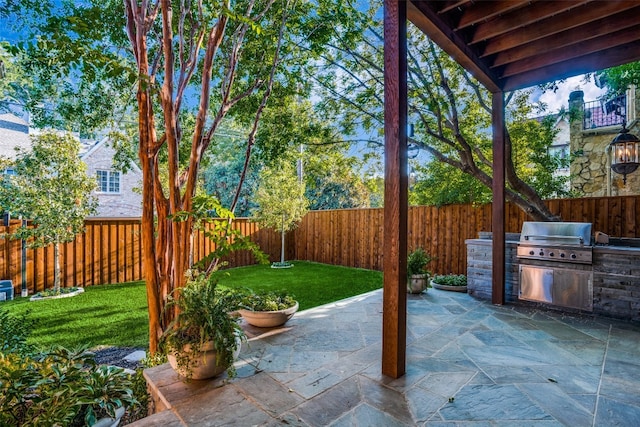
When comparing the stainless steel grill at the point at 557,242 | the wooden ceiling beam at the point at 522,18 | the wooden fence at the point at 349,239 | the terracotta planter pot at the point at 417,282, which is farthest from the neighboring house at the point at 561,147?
the wooden ceiling beam at the point at 522,18

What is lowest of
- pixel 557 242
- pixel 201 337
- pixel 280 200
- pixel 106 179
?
pixel 201 337

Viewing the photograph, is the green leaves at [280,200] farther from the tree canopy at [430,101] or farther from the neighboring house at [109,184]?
the neighboring house at [109,184]

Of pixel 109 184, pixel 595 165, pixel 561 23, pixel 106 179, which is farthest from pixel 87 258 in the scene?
pixel 595 165

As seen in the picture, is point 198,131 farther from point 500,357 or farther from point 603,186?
point 603,186

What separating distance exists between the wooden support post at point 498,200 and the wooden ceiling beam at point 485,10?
1.43 metres

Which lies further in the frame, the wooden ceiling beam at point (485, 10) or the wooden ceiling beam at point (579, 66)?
the wooden ceiling beam at point (579, 66)

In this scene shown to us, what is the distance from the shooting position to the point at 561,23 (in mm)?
2697

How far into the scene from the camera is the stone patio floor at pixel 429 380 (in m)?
1.71

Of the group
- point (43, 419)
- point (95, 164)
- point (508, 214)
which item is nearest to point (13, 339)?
point (43, 419)

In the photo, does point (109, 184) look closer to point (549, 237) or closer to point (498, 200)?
point (498, 200)

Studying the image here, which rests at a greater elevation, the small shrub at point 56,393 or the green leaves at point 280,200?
the green leaves at point 280,200

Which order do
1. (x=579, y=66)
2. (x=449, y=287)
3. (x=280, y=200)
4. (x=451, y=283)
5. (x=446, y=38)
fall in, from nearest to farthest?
A: (x=446, y=38) → (x=579, y=66) → (x=449, y=287) → (x=451, y=283) → (x=280, y=200)

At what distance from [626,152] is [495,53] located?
218 cm

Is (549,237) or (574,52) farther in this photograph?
(549,237)
